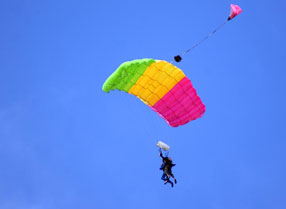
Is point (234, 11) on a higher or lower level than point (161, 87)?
higher

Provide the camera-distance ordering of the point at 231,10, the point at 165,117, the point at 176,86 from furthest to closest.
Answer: the point at 165,117 < the point at 176,86 < the point at 231,10

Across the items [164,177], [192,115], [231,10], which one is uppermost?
[231,10]

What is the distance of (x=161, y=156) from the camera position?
20406 mm

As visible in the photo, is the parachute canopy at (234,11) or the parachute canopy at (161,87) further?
the parachute canopy at (161,87)

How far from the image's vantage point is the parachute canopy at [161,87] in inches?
709

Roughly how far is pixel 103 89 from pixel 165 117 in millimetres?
3683

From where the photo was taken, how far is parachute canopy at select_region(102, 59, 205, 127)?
18.0m

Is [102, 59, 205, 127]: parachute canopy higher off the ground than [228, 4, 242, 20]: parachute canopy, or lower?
lower

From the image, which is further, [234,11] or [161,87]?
[161,87]

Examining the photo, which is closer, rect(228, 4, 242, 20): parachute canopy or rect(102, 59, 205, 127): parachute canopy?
rect(228, 4, 242, 20): parachute canopy

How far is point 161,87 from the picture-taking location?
19.1 metres

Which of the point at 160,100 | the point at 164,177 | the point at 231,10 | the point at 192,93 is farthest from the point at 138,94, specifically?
the point at 231,10

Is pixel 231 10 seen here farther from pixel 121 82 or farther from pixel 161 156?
pixel 161 156

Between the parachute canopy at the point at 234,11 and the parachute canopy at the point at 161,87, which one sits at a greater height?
the parachute canopy at the point at 234,11
